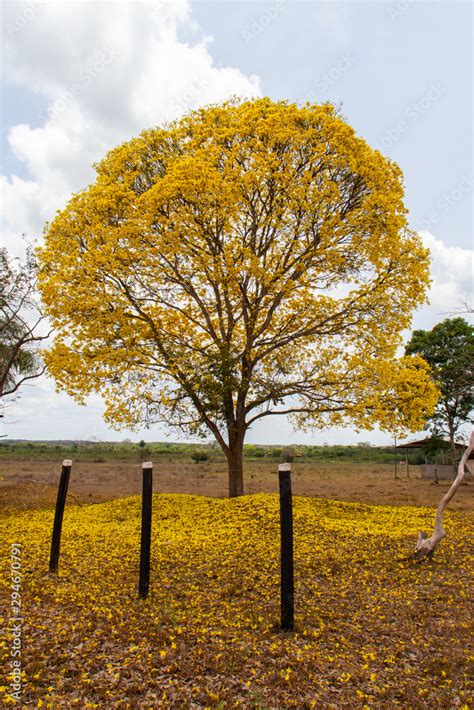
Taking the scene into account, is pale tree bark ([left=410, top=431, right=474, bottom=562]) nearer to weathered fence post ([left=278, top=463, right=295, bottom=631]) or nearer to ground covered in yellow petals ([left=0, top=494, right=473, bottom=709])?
ground covered in yellow petals ([left=0, top=494, right=473, bottom=709])

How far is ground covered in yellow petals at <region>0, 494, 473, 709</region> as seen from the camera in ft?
15.3

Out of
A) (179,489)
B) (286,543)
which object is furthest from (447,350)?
(286,543)

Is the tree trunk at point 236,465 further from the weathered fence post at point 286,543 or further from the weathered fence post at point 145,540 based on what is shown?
the weathered fence post at point 286,543

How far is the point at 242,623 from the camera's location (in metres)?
6.20

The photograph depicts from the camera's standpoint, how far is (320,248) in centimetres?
1541

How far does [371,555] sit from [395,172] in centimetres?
1268

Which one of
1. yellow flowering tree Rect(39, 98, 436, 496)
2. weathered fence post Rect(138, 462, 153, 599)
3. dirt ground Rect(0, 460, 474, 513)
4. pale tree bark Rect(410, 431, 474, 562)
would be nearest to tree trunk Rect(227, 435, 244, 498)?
yellow flowering tree Rect(39, 98, 436, 496)

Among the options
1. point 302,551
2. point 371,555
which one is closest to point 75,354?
point 302,551

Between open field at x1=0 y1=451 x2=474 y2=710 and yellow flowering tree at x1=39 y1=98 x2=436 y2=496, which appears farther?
yellow flowering tree at x1=39 y1=98 x2=436 y2=496

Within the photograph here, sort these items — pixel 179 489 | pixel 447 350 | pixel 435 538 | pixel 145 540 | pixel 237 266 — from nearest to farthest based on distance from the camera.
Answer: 1. pixel 145 540
2. pixel 435 538
3. pixel 237 266
4. pixel 179 489
5. pixel 447 350

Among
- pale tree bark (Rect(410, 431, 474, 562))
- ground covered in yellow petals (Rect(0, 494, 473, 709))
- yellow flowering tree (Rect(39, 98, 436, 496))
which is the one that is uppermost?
yellow flowering tree (Rect(39, 98, 436, 496))

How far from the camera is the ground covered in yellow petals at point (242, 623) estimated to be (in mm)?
4648

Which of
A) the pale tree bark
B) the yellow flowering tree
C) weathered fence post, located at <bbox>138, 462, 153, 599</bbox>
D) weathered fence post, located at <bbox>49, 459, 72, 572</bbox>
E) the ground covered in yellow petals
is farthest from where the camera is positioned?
the yellow flowering tree

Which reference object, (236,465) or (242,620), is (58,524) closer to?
(242,620)
